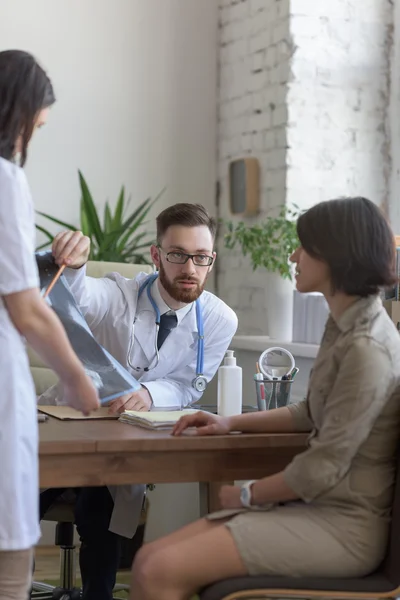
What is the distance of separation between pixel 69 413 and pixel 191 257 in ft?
2.27

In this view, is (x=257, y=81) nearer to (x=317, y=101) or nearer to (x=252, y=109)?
(x=252, y=109)

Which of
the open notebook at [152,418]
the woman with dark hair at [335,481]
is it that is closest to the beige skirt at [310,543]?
the woman with dark hair at [335,481]

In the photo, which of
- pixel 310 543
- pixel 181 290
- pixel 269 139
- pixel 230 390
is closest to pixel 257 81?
pixel 269 139

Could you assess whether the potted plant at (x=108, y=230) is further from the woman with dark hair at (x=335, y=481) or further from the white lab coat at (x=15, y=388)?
the white lab coat at (x=15, y=388)

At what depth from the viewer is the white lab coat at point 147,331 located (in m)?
3.06

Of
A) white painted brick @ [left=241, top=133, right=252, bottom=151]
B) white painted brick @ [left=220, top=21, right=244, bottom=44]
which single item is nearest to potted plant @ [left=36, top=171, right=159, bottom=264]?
white painted brick @ [left=241, top=133, right=252, bottom=151]

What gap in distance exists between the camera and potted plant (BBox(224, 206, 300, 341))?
4.27 meters

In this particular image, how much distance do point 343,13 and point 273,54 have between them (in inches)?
14.2

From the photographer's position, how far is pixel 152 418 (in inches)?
95.3

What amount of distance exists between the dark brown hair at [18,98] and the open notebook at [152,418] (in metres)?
0.78

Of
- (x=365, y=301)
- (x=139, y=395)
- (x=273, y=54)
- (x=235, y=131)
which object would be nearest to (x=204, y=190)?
(x=235, y=131)

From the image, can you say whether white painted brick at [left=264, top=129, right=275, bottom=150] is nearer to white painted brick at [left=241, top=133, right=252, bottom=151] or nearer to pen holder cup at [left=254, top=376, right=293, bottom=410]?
white painted brick at [left=241, top=133, right=252, bottom=151]

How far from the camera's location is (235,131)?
4.90 meters

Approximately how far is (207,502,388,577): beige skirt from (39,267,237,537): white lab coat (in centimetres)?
96
